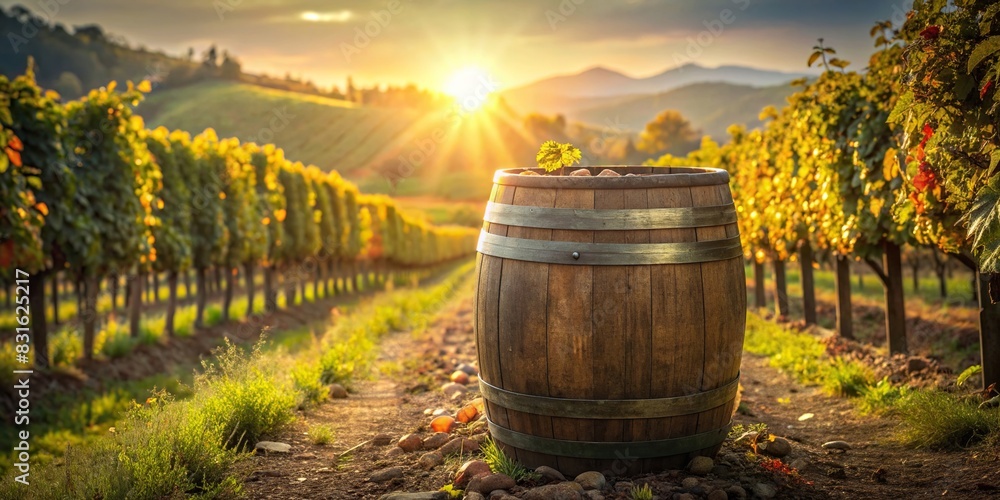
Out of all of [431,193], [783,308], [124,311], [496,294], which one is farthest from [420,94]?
[496,294]

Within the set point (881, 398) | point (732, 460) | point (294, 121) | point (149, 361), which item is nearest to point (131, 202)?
point (149, 361)

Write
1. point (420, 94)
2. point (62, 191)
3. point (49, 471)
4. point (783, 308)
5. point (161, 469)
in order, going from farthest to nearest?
point (420, 94)
point (783, 308)
point (62, 191)
point (49, 471)
point (161, 469)

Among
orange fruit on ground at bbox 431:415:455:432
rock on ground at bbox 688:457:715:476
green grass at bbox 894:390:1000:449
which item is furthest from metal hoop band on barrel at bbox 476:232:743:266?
green grass at bbox 894:390:1000:449

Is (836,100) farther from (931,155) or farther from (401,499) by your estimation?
(401,499)

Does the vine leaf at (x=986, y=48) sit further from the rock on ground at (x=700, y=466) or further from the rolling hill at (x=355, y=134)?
the rolling hill at (x=355, y=134)

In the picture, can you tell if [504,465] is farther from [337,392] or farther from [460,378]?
[337,392]

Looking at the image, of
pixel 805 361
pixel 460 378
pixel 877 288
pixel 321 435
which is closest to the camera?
pixel 321 435

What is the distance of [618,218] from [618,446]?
3.97ft

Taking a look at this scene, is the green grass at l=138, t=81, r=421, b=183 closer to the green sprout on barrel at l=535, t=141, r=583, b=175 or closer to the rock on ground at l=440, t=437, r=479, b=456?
the green sprout on barrel at l=535, t=141, r=583, b=175

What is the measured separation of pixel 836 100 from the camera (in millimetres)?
8320

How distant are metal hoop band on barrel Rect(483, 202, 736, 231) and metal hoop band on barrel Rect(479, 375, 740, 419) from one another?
Result: 903 mm

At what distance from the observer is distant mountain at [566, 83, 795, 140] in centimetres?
10306

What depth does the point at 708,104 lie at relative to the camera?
392ft

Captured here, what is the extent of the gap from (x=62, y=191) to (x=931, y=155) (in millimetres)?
10263
